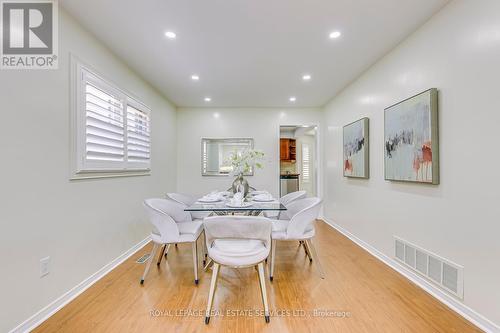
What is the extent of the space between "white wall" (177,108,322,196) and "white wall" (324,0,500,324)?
8.58ft

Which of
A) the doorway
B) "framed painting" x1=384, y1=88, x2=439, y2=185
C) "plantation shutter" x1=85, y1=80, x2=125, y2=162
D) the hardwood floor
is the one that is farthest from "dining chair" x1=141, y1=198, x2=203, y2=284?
the doorway

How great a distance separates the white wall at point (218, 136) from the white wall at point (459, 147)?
8.58 ft

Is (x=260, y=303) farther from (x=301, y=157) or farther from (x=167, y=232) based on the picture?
(x=301, y=157)

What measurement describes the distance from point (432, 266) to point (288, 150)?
5.14 metres

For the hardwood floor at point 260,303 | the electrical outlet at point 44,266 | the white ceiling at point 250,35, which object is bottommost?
the hardwood floor at point 260,303

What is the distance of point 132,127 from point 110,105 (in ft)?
1.77

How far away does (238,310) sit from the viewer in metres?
1.86

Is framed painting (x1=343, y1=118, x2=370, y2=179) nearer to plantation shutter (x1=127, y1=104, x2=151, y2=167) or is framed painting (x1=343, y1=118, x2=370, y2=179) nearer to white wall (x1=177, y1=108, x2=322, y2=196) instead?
white wall (x1=177, y1=108, x2=322, y2=196)

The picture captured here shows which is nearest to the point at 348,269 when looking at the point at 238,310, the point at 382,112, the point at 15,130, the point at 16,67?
the point at 238,310

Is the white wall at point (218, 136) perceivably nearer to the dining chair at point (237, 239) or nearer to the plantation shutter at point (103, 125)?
the plantation shutter at point (103, 125)

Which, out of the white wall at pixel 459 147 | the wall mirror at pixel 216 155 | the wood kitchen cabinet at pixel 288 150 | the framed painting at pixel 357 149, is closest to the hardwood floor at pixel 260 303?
the white wall at pixel 459 147

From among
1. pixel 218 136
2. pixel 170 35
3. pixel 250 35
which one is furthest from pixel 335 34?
pixel 218 136

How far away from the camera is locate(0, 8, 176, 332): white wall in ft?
5.08

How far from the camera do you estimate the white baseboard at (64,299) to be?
1.62 m
